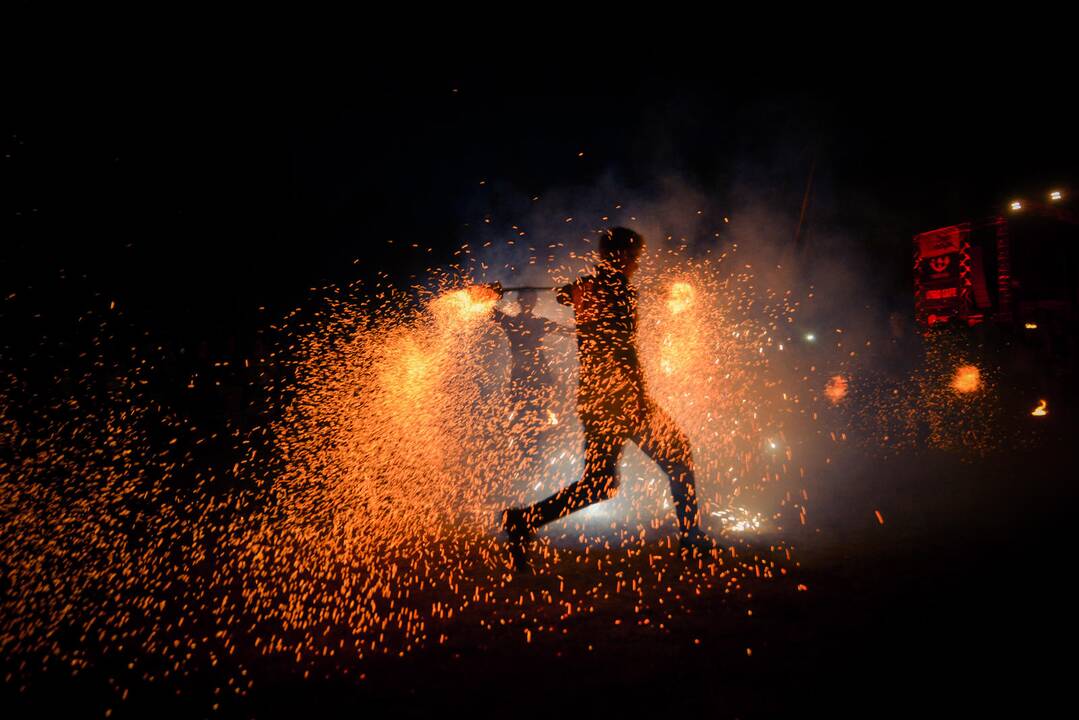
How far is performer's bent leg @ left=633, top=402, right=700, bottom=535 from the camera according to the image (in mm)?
2879

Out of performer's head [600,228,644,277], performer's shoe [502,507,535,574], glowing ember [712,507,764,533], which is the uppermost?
performer's head [600,228,644,277]

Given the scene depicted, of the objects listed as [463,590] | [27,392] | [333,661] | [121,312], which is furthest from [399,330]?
[333,661]

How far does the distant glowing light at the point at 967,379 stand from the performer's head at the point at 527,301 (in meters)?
9.29

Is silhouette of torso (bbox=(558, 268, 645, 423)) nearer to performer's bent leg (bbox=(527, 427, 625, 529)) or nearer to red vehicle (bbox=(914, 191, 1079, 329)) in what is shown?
performer's bent leg (bbox=(527, 427, 625, 529))

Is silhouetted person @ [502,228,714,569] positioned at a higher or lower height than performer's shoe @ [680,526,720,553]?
higher

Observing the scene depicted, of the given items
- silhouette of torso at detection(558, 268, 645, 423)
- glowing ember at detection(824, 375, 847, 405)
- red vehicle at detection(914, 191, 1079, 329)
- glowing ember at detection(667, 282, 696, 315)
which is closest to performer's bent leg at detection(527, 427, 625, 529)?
silhouette of torso at detection(558, 268, 645, 423)

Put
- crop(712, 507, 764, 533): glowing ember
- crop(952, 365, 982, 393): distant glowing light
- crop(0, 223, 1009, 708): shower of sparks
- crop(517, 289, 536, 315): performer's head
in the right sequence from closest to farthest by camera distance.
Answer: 1. crop(0, 223, 1009, 708): shower of sparks
2. crop(712, 507, 764, 533): glowing ember
3. crop(517, 289, 536, 315): performer's head
4. crop(952, 365, 982, 393): distant glowing light

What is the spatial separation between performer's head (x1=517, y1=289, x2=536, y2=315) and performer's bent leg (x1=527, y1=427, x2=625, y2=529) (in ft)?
9.28

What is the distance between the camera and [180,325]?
193 inches

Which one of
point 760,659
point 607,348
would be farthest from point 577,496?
point 760,659

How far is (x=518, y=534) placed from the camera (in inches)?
110

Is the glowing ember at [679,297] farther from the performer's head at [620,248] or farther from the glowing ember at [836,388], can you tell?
the glowing ember at [836,388]

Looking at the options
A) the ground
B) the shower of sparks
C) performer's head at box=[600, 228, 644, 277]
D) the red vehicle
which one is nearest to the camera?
the ground

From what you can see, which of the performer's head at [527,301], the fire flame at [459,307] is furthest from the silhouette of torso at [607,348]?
the fire flame at [459,307]
